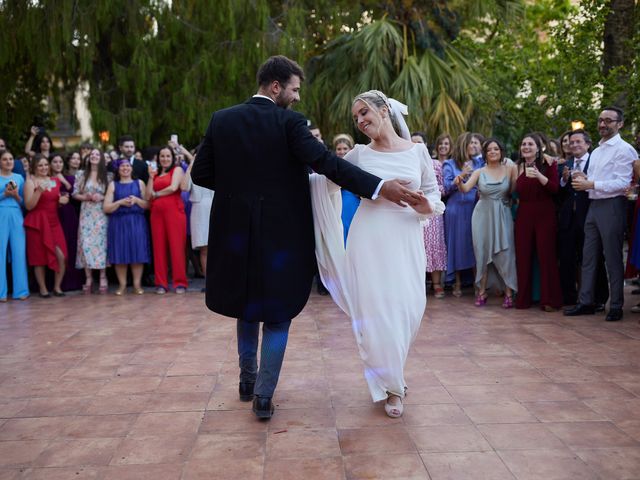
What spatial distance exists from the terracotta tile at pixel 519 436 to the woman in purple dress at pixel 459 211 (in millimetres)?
4994

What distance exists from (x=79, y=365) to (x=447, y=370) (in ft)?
9.52

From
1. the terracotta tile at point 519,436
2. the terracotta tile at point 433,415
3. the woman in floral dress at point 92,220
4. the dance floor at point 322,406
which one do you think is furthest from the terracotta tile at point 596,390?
the woman in floral dress at point 92,220

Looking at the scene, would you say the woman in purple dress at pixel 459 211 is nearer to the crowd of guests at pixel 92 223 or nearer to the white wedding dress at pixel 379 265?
the crowd of guests at pixel 92 223

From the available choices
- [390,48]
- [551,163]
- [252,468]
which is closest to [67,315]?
[252,468]

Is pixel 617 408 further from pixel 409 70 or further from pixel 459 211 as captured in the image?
pixel 409 70

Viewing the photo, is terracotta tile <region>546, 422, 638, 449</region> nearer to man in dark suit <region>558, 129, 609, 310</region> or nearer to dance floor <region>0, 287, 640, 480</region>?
dance floor <region>0, 287, 640, 480</region>

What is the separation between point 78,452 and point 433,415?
80.4 inches

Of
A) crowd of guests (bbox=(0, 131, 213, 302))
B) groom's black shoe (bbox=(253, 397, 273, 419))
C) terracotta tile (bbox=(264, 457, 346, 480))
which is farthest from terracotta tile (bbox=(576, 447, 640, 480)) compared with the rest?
crowd of guests (bbox=(0, 131, 213, 302))

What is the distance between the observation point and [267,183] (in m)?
4.13

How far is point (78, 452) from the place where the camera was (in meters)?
3.79

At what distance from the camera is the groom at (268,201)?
13.5 ft

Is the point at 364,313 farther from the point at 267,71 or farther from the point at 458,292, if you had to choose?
the point at 458,292

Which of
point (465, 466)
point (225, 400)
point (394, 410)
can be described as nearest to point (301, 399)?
point (225, 400)

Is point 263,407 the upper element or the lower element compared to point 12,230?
lower
